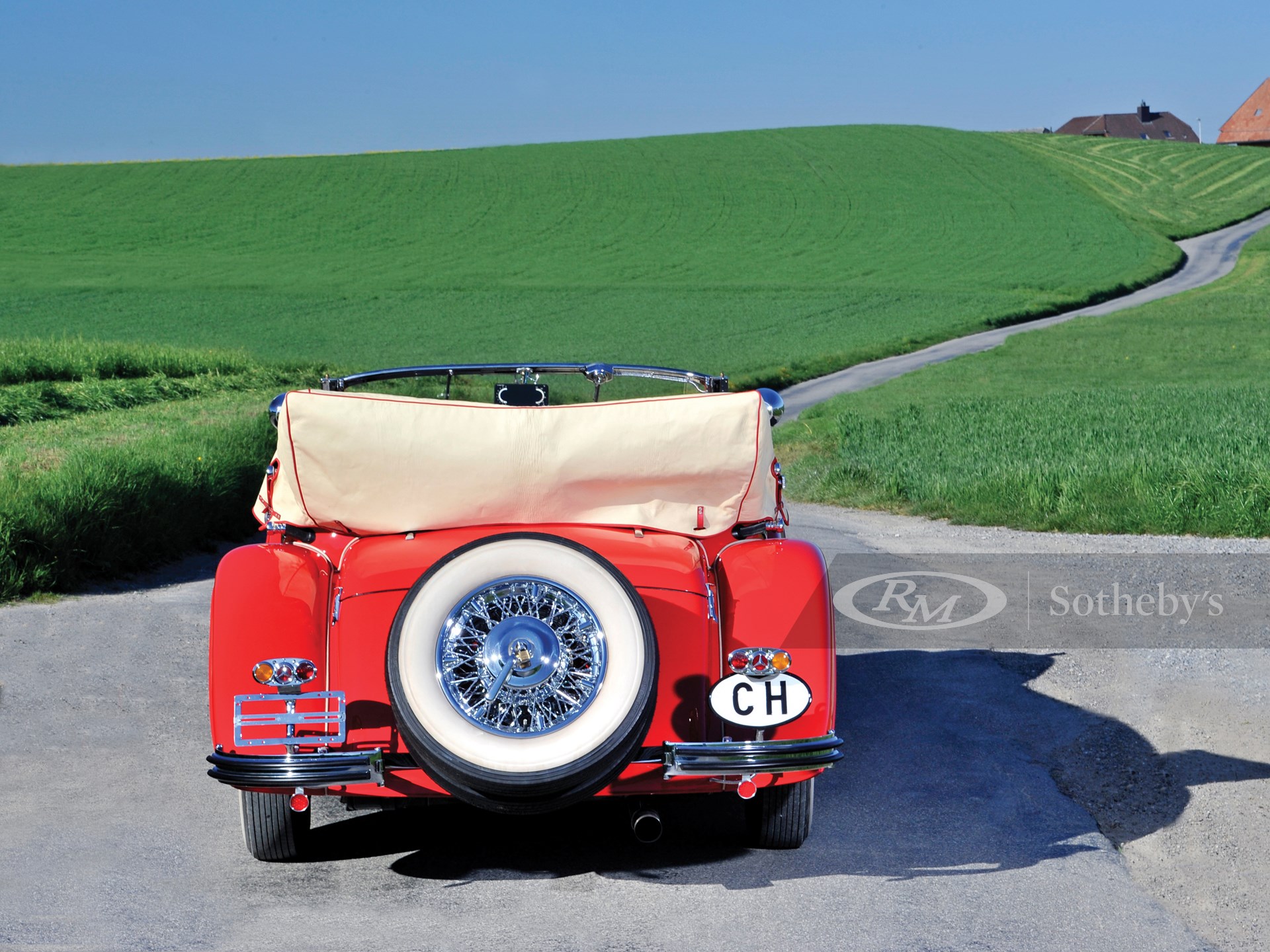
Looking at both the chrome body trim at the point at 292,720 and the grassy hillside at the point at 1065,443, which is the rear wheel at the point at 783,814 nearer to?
the chrome body trim at the point at 292,720

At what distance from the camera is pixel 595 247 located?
5444 centimetres

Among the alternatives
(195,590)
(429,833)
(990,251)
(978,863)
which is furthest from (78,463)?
(990,251)

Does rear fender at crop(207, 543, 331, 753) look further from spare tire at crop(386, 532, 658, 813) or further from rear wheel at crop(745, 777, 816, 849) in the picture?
rear wheel at crop(745, 777, 816, 849)

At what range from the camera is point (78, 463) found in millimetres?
→ 10336

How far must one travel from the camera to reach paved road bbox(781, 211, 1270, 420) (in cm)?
3084

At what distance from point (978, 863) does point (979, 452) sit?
11.7m

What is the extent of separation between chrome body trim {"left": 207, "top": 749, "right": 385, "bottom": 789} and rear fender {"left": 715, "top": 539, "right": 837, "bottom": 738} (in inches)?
47.3

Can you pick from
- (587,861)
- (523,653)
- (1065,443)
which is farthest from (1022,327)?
(523,653)

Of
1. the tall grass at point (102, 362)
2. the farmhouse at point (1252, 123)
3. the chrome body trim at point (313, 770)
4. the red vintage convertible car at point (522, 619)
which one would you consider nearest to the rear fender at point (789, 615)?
the red vintage convertible car at point (522, 619)

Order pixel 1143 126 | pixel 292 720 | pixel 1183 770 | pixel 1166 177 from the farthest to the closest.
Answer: pixel 1143 126, pixel 1166 177, pixel 1183 770, pixel 292 720

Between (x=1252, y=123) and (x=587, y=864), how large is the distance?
5234 inches

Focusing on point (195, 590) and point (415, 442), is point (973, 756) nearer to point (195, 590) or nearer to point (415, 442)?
point (415, 442)

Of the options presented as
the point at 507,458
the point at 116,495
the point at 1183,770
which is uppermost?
the point at 507,458

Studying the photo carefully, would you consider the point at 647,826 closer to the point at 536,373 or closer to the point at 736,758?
the point at 736,758
